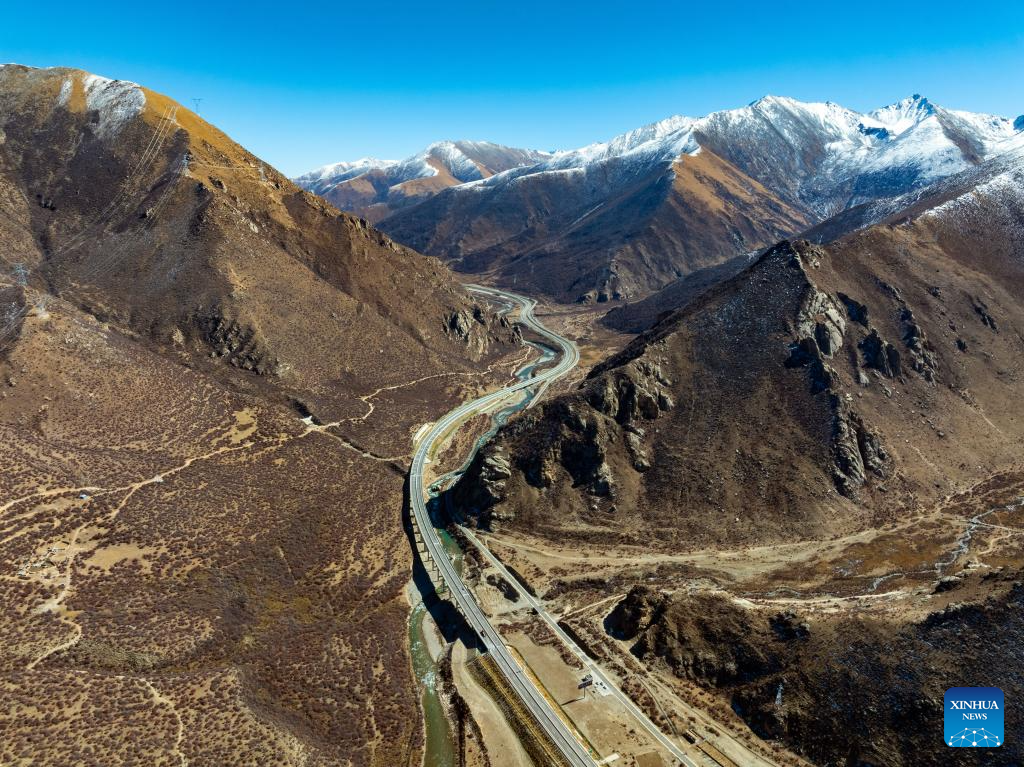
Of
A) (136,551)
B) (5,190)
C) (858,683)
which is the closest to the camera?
(858,683)

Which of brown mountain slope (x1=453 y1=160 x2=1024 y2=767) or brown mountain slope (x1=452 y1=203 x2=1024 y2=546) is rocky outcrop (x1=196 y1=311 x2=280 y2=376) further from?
brown mountain slope (x1=452 y1=203 x2=1024 y2=546)

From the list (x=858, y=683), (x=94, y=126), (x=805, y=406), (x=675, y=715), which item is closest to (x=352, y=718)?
(x=675, y=715)

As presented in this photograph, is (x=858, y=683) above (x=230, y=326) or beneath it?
beneath

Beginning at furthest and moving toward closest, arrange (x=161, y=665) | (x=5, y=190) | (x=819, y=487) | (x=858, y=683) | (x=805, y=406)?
(x=5, y=190)
(x=805, y=406)
(x=819, y=487)
(x=161, y=665)
(x=858, y=683)

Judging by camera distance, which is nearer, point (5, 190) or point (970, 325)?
point (970, 325)

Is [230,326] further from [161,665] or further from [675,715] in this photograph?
[675,715]

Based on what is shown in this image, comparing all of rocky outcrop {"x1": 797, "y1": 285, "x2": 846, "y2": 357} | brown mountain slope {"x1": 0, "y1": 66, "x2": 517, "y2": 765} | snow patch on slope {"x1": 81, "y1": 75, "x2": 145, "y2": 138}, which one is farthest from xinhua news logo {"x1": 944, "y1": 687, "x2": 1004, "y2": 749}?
snow patch on slope {"x1": 81, "y1": 75, "x2": 145, "y2": 138}
